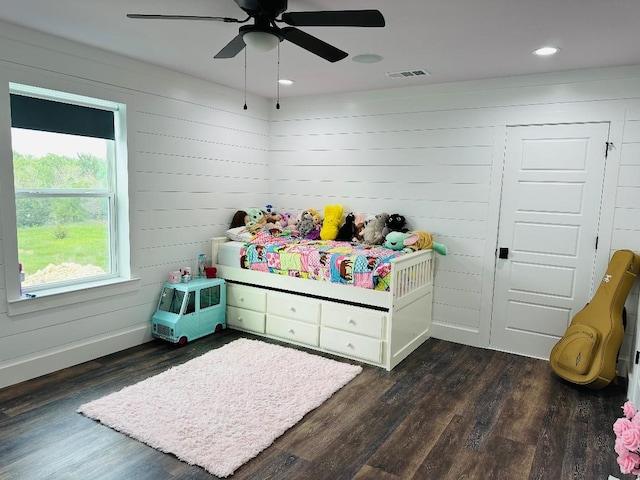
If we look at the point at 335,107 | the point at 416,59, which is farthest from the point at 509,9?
the point at 335,107

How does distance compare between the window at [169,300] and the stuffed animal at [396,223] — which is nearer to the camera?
the window at [169,300]

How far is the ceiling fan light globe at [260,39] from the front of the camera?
2078mm

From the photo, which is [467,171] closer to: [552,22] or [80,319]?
[552,22]

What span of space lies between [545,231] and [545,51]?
1.44 meters

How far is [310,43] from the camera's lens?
89.0 inches

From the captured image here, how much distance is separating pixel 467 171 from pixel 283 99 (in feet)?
7.10

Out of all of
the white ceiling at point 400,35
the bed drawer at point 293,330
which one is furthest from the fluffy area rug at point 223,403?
the white ceiling at point 400,35

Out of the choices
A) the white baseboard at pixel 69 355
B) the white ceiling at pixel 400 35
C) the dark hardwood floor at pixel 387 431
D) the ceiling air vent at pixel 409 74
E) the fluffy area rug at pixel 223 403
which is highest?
the ceiling air vent at pixel 409 74

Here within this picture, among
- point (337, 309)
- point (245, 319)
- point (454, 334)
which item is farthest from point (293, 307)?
point (454, 334)

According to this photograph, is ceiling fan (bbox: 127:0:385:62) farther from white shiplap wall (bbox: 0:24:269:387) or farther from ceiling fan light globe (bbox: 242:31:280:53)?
white shiplap wall (bbox: 0:24:269:387)

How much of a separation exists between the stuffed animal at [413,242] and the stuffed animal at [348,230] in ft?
1.50

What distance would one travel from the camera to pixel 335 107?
4551mm

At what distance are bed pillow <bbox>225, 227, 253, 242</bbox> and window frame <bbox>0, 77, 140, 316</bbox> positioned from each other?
1.04 meters

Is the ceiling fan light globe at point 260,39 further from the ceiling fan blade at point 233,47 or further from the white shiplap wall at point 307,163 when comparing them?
the white shiplap wall at point 307,163
